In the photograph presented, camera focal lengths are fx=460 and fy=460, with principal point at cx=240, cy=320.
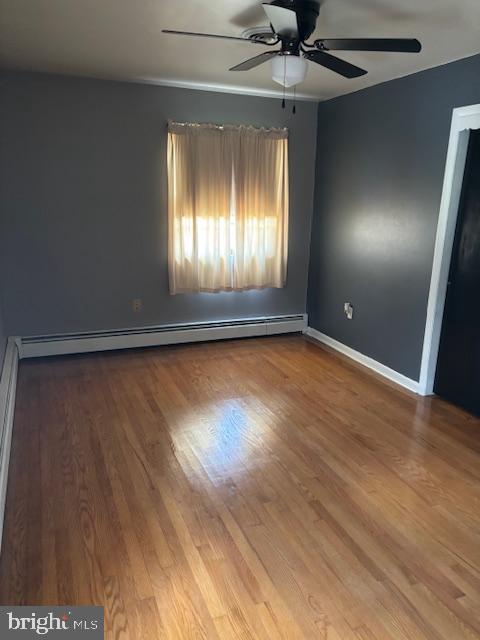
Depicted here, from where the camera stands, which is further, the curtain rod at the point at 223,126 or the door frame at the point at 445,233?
the curtain rod at the point at 223,126

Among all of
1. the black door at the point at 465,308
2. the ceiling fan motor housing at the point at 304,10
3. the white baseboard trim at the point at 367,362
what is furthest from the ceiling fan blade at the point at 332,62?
the white baseboard trim at the point at 367,362

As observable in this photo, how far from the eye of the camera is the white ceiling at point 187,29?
2.22 m

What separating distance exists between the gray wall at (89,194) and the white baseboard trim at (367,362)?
1.40m

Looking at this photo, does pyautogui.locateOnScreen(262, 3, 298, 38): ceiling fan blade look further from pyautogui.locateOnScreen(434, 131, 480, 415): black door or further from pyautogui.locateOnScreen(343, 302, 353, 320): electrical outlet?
pyautogui.locateOnScreen(343, 302, 353, 320): electrical outlet

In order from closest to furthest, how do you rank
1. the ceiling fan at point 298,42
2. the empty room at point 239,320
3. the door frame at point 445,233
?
the empty room at point 239,320 → the ceiling fan at point 298,42 → the door frame at point 445,233

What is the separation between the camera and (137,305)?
428cm

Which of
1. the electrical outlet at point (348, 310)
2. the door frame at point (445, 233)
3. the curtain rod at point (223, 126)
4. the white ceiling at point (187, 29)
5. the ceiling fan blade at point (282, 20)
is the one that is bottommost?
the electrical outlet at point (348, 310)

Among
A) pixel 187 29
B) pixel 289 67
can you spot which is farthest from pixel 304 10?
pixel 187 29

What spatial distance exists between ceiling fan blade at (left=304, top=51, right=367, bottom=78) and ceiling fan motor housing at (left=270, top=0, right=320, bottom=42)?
5.0 inches

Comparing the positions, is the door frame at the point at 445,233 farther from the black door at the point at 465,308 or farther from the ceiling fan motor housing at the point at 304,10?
the ceiling fan motor housing at the point at 304,10

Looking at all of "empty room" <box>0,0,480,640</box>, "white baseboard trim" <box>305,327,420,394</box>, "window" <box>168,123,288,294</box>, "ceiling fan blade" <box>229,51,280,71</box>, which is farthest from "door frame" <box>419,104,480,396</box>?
"window" <box>168,123,288,294</box>

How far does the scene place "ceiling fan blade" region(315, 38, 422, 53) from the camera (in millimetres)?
2018

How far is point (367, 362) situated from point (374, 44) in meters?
2.63

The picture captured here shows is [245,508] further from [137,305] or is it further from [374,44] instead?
[137,305]
